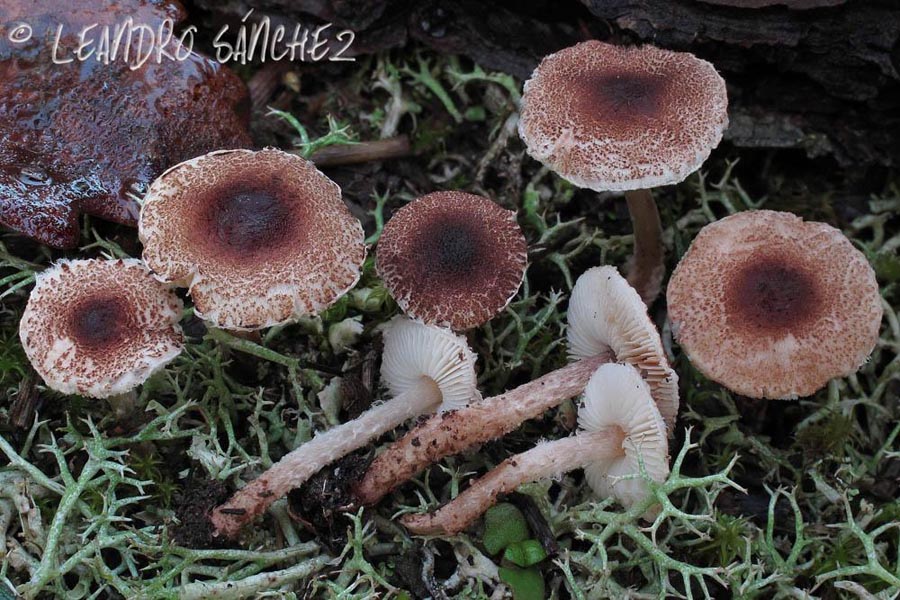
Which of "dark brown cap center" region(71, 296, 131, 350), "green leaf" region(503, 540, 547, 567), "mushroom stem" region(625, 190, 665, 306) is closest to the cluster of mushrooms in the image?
"dark brown cap center" region(71, 296, 131, 350)

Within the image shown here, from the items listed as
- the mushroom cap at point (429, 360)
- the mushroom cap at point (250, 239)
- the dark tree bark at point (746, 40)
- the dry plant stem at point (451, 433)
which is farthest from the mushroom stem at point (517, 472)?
the dark tree bark at point (746, 40)

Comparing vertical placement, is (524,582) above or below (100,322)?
below

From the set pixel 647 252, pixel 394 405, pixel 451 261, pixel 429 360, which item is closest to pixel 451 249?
pixel 451 261

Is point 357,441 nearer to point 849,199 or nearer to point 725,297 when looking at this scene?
point 725,297

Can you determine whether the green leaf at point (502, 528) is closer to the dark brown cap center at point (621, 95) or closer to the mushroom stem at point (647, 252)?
the mushroom stem at point (647, 252)

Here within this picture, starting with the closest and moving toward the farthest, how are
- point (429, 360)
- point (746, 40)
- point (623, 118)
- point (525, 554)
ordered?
Answer: point (525, 554), point (623, 118), point (429, 360), point (746, 40)

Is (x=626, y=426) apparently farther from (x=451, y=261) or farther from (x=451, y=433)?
(x=451, y=261)

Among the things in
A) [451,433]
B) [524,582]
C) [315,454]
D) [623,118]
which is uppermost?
[623,118]
